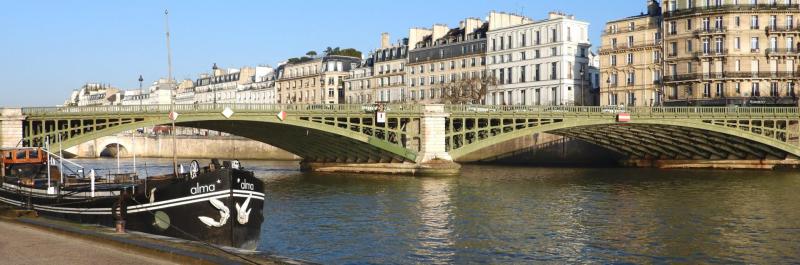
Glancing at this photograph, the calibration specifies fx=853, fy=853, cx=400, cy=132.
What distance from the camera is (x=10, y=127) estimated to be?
55.7 metres

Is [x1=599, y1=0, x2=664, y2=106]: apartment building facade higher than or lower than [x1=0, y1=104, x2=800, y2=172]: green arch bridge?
higher

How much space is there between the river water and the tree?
42900 mm

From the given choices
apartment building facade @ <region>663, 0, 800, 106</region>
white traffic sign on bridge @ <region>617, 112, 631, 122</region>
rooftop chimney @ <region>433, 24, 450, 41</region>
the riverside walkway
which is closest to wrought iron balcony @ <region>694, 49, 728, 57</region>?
apartment building facade @ <region>663, 0, 800, 106</region>

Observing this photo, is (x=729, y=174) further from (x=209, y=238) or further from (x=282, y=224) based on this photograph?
(x=209, y=238)

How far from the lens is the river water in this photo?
2958 cm

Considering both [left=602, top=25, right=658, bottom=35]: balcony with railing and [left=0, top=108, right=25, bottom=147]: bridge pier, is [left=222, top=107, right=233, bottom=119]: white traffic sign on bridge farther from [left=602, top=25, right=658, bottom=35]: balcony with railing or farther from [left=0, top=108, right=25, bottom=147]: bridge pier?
[left=602, top=25, right=658, bottom=35]: balcony with railing

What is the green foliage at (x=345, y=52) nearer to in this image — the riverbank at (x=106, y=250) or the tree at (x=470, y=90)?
the tree at (x=470, y=90)

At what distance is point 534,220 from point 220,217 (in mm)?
17014

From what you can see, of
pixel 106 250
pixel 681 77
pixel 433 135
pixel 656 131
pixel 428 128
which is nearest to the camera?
pixel 106 250

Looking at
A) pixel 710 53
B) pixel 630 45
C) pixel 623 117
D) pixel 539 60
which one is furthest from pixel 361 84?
pixel 623 117

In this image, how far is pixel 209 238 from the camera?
27.1m

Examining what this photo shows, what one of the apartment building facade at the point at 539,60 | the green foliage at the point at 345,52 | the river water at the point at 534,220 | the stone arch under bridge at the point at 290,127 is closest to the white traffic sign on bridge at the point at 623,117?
the river water at the point at 534,220

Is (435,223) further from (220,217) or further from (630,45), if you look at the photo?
(630,45)

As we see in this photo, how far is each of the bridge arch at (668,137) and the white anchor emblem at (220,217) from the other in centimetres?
4197
